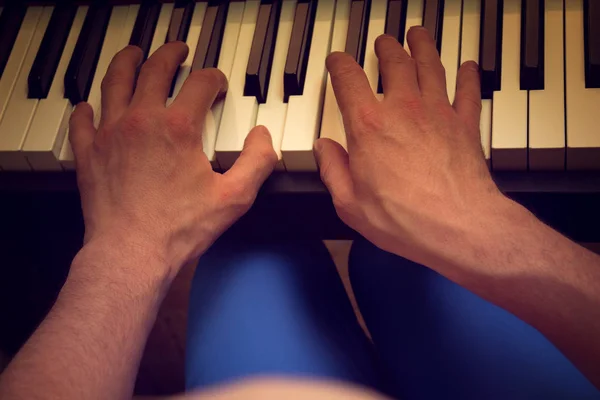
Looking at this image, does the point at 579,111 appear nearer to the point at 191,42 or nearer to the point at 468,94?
the point at 468,94

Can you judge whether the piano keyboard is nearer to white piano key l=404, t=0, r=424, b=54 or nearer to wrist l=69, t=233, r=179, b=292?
white piano key l=404, t=0, r=424, b=54

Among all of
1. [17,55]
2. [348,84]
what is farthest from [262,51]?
[17,55]

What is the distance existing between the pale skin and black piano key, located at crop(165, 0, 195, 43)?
0.07 meters

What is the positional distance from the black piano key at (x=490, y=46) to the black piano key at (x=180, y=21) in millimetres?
398

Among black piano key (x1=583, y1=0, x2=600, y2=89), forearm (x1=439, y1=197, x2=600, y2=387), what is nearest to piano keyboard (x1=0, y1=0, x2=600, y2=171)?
black piano key (x1=583, y1=0, x2=600, y2=89)

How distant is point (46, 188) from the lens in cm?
87

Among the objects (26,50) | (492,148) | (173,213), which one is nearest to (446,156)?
(492,148)

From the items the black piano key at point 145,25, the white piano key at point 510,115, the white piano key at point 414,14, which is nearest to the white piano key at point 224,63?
the black piano key at point 145,25

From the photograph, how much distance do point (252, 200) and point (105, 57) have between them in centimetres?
32

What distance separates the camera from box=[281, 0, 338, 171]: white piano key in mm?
787

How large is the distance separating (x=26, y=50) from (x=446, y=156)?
0.62 meters

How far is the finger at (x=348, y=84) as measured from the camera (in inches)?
30.0

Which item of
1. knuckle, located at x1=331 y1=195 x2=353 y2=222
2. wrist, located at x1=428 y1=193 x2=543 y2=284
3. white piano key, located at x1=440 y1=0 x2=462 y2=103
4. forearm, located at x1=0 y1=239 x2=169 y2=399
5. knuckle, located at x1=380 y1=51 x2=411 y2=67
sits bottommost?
forearm, located at x1=0 y1=239 x2=169 y2=399

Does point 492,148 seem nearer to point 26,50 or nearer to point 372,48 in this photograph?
point 372,48
